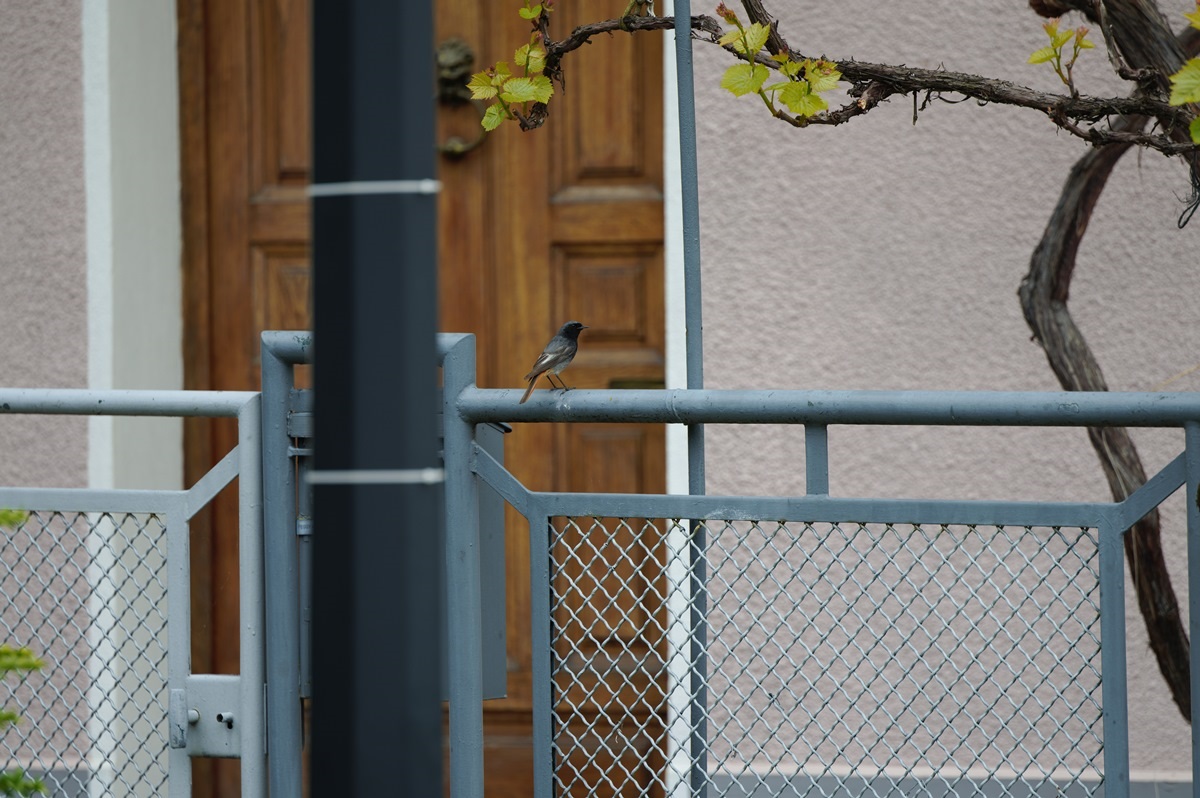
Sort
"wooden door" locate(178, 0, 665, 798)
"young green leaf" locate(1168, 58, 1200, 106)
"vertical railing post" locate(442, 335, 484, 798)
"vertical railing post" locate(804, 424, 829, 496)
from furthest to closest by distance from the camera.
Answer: "wooden door" locate(178, 0, 665, 798), "vertical railing post" locate(442, 335, 484, 798), "vertical railing post" locate(804, 424, 829, 496), "young green leaf" locate(1168, 58, 1200, 106)

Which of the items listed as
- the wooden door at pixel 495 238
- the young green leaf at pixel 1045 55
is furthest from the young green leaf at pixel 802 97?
the wooden door at pixel 495 238

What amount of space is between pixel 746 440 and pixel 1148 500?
6.75 feet

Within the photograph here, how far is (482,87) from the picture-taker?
101 inches

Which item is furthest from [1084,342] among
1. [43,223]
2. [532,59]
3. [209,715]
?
[43,223]

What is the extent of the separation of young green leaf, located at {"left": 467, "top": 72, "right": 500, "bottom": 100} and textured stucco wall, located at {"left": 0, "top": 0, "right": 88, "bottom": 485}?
2.20 metres

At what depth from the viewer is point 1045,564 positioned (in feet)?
12.8

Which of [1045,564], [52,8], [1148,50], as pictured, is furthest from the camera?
[52,8]

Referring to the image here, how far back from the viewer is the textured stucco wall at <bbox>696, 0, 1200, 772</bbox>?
154 inches

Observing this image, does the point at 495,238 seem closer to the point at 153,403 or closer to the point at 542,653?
the point at 153,403

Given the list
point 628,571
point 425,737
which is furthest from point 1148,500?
point 628,571

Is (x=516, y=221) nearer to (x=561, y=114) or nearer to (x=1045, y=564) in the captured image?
(x=561, y=114)

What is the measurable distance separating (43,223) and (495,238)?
1.43 meters

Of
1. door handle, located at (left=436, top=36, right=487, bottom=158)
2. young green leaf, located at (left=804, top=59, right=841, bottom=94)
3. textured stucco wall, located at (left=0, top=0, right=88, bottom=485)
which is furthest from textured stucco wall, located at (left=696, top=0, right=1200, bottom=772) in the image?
textured stucco wall, located at (left=0, top=0, right=88, bottom=485)

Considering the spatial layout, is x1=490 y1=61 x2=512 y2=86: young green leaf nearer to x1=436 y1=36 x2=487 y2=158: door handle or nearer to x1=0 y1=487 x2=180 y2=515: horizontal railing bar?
x1=0 y1=487 x2=180 y2=515: horizontal railing bar
